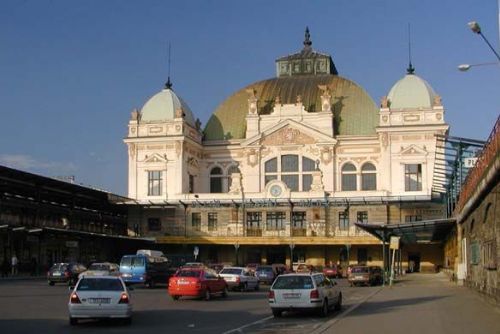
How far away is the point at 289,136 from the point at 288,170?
3915 mm

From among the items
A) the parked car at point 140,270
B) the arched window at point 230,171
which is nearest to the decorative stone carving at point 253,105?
the arched window at point 230,171

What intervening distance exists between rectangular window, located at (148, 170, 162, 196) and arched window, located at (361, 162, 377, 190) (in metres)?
23.2

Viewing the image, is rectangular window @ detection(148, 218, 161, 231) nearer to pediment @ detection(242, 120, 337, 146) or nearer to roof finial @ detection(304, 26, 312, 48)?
pediment @ detection(242, 120, 337, 146)

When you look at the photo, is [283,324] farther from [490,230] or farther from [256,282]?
[256,282]

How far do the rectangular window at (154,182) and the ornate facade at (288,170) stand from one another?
131 millimetres

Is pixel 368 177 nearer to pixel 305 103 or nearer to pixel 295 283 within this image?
pixel 305 103

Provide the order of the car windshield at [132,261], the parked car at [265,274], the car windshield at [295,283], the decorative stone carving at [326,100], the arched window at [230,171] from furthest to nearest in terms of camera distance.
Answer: the arched window at [230,171] < the decorative stone carving at [326,100] < the parked car at [265,274] < the car windshield at [132,261] < the car windshield at [295,283]

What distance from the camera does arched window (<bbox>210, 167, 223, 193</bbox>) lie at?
9012 cm

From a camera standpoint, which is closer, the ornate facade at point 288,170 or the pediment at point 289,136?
the ornate facade at point 288,170

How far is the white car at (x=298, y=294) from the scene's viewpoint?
23797 mm

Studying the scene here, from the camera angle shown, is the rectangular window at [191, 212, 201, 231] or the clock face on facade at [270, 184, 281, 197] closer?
the clock face on facade at [270, 184, 281, 197]

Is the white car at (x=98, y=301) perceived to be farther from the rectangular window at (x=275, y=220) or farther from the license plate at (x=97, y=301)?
the rectangular window at (x=275, y=220)

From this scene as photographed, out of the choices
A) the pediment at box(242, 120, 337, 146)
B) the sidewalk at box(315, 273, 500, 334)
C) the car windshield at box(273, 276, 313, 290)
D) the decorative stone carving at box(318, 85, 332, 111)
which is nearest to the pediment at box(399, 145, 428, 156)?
the pediment at box(242, 120, 337, 146)

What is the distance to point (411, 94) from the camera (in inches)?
3221
